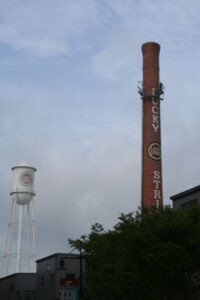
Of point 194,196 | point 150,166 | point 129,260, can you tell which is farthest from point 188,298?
point 150,166

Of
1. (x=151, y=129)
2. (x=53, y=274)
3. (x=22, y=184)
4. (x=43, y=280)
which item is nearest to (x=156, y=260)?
(x=151, y=129)

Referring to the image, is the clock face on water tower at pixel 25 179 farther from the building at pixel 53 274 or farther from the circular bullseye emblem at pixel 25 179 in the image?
the building at pixel 53 274

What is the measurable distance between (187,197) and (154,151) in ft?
35.0

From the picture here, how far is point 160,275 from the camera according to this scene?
3025cm

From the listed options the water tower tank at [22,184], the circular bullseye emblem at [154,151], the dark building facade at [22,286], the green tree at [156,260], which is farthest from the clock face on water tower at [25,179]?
the green tree at [156,260]

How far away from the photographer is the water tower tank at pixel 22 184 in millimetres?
69812

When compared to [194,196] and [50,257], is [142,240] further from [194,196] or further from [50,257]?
[50,257]

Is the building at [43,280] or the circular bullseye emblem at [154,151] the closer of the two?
the circular bullseye emblem at [154,151]

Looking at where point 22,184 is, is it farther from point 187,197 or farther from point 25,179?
point 187,197

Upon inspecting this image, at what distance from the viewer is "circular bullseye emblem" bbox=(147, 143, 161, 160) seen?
53575 mm

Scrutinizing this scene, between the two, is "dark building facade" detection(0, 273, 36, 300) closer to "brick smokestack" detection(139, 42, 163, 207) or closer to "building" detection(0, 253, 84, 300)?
"building" detection(0, 253, 84, 300)

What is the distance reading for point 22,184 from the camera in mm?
69938

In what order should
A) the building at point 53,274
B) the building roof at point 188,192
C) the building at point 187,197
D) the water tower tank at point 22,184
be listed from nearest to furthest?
the building roof at point 188,192 → the building at point 187,197 → the building at point 53,274 → the water tower tank at point 22,184

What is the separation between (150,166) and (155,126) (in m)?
4.61
